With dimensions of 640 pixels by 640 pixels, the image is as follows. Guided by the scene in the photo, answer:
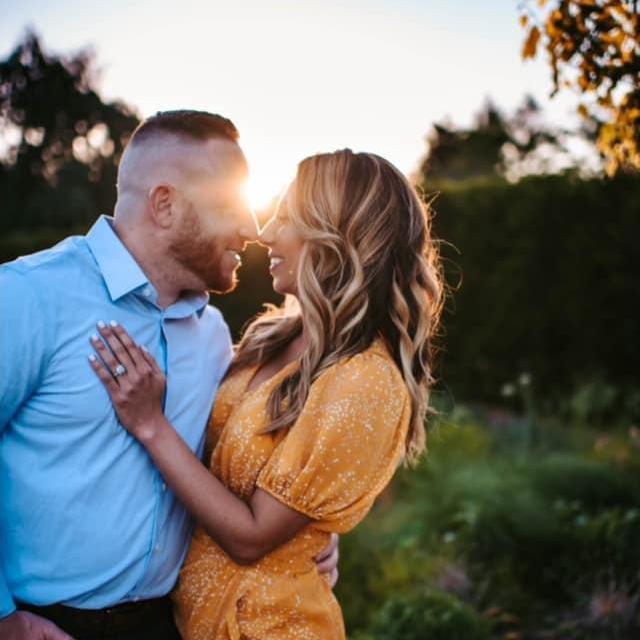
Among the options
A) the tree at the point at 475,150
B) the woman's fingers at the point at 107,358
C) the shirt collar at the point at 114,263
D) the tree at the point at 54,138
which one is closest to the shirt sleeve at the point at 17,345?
the woman's fingers at the point at 107,358

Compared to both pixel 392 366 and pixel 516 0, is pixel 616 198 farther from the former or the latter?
pixel 392 366

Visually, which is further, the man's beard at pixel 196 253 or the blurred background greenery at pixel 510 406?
the blurred background greenery at pixel 510 406

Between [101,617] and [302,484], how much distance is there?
76 cm

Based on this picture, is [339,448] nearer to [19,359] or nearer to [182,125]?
[19,359]

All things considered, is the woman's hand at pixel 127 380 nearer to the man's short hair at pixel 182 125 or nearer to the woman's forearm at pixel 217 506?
the woman's forearm at pixel 217 506

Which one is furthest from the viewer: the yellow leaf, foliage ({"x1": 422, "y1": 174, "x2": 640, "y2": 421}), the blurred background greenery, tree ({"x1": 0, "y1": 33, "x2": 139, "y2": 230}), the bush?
tree ({"x1": 0, "y1": 33, "x2": 139, "y2": 230})

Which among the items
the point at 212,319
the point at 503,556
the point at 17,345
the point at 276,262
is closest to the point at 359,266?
the point at 276,262

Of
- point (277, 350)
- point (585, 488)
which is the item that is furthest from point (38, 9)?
point (585, 488)

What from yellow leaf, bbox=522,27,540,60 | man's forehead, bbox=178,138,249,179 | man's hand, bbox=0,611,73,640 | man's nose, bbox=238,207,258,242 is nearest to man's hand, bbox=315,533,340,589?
man's hand, bbox=0,611,73,640

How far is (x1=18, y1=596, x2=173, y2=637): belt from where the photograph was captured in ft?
7.23

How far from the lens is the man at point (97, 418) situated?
7.02 feet

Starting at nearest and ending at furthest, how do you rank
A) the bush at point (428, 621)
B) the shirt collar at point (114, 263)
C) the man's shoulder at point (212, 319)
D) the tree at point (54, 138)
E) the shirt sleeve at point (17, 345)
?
the shirt sleeve at point (17, 345)
the shirt collar at point (114, 263)
the man's shoulder at point (212, 319)
the bush at point (428, 621)
the tree at point (54, 138)

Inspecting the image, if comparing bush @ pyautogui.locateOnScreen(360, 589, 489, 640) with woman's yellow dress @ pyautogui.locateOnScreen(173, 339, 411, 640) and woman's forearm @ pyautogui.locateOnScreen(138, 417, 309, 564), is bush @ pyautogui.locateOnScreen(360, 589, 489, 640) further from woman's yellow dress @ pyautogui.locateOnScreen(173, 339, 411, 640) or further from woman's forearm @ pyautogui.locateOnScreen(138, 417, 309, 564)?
woman's forearm @ pyautogui.locateOnScreen(138, 417, 309, 564)

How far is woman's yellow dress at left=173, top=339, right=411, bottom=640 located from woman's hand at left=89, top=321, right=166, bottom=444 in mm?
349
